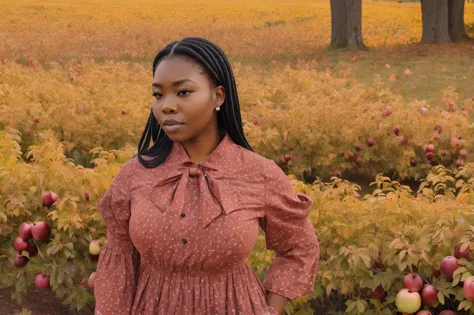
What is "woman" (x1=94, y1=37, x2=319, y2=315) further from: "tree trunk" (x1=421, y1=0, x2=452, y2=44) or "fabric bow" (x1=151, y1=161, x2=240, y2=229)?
"tree trunk" (x1=421, y1=0, x2=452, y2=44)

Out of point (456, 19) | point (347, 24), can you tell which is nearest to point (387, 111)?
point (347, 24)

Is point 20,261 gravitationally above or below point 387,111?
above

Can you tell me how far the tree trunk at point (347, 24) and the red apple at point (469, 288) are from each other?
16660mm

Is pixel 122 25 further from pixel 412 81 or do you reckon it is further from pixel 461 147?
pixel 461 147

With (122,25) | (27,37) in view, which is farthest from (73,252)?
(122,25)

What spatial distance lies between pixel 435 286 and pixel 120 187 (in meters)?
1.81

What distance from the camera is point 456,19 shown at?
22.1 m

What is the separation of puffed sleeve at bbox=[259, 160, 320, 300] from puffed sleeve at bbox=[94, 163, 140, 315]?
0.44 meters

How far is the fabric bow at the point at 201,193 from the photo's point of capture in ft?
7.70

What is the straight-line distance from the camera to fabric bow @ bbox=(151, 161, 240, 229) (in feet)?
7.70

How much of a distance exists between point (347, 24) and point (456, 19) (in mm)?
4152

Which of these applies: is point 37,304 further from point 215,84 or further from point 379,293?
point 215,84

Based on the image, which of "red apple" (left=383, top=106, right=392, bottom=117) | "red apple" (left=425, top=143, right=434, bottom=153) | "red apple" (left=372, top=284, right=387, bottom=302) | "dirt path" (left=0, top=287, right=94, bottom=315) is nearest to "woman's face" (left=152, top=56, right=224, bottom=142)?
"red apple" (left=372, top=284, right=387, bottom=302)

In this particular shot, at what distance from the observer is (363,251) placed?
3699 millimetres
